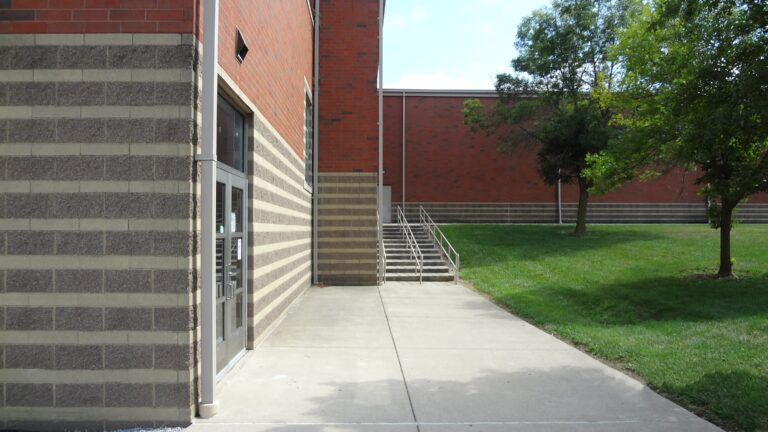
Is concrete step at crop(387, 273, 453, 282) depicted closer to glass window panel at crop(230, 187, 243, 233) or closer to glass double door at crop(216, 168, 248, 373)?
glass double door at crop(216, 168, 248, 373)

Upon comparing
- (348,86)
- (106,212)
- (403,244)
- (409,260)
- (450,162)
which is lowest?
(409,260)

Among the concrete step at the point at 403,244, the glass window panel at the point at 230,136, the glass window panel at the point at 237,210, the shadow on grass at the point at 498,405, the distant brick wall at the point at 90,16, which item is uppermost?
the distant brick wall at the point at 90,16

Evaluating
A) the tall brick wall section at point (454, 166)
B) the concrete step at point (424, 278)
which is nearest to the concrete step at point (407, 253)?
the concrete step at point (424, 278)

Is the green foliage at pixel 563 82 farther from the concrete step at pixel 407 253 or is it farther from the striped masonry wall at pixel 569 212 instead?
the concrete step at pixel 407 253

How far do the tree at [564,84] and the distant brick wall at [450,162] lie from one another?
14.6 feet

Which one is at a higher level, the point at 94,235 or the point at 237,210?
the point at 237,210

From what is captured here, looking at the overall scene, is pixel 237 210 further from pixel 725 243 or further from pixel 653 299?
pixel 725 243

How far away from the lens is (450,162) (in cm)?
3005

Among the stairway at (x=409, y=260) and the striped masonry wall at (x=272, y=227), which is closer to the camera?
the striped masonry wall at (x=272, y=227)

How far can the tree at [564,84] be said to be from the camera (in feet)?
75.9

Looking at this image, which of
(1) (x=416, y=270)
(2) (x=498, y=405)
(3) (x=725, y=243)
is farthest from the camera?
(1) (x=416, y=270)

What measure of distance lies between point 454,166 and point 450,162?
0.94ft

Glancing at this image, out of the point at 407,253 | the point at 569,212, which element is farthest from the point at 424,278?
the point at 569,212

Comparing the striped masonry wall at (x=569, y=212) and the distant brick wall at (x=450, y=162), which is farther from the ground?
the distant brick wall at (x=450, y=162)
